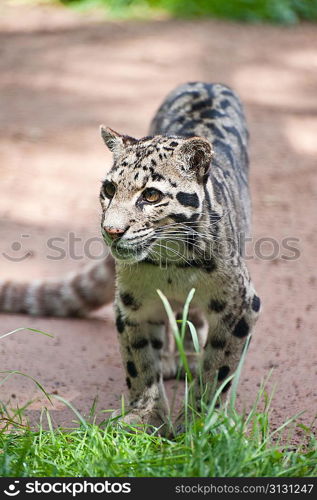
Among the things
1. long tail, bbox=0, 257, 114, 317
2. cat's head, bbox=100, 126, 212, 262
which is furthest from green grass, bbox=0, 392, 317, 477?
long tail, bbox=0, 257, 114, 317

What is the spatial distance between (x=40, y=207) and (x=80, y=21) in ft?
28.0

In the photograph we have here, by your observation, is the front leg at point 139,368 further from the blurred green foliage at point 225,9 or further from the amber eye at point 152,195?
the blurred green foliage at point 225,9

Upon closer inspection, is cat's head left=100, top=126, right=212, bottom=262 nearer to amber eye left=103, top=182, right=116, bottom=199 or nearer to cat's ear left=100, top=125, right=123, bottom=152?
amber eye left=103, top=182, right=116, bottom=199

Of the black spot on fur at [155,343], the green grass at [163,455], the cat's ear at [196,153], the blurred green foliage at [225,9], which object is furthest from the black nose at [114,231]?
→ the blurred green foliage at [225,9]

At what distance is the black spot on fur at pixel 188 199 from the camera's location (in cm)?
511

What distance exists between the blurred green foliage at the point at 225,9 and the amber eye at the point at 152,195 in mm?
12818

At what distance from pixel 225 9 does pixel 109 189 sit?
43.0 feet

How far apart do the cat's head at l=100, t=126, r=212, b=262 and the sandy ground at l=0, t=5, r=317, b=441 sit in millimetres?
1240

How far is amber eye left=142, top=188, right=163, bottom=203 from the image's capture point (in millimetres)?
5000

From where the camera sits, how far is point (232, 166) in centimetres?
650

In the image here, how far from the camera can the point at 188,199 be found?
5.13 m

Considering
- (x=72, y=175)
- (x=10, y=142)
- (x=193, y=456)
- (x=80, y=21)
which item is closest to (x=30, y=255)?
(x=72, y=175)

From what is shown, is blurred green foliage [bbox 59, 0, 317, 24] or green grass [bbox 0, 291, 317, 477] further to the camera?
blurred green foliage [bbox 59, 0, 317, 24]
